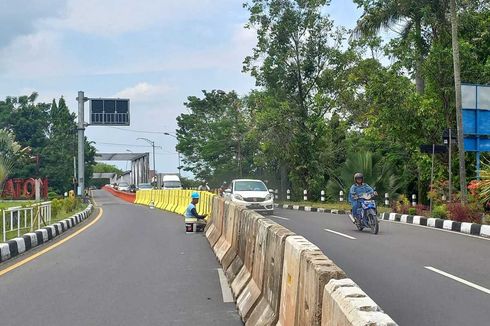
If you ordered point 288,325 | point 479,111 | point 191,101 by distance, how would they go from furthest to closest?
point 191,101
point 479,111
point 288,325

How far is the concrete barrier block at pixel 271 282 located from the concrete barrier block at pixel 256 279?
0.53 feet

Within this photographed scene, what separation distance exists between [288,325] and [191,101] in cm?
6283

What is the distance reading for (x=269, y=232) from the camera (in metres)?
6.15

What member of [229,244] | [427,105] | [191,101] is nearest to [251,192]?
[427,105]

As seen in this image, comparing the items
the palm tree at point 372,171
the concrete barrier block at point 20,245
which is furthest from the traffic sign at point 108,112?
the concrete barrier block at point 20,245

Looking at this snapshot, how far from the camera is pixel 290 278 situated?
4699 mm

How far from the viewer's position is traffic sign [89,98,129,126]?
135 ft

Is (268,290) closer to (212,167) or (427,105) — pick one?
(427,105)

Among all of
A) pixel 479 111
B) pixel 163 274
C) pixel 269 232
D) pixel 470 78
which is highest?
pixel 470 78

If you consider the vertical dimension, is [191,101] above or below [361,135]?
above

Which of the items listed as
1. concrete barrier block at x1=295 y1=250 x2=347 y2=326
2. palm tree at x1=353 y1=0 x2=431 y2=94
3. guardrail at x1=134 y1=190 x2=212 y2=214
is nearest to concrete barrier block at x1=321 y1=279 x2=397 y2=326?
concrete barrier block at x1=295 y1=250 x2=347 y2=326

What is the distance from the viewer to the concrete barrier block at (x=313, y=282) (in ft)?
12.0

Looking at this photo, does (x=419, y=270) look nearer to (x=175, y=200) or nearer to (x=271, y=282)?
(x=271, y=282)

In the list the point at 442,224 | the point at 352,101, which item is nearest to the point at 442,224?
the point at 442,224
